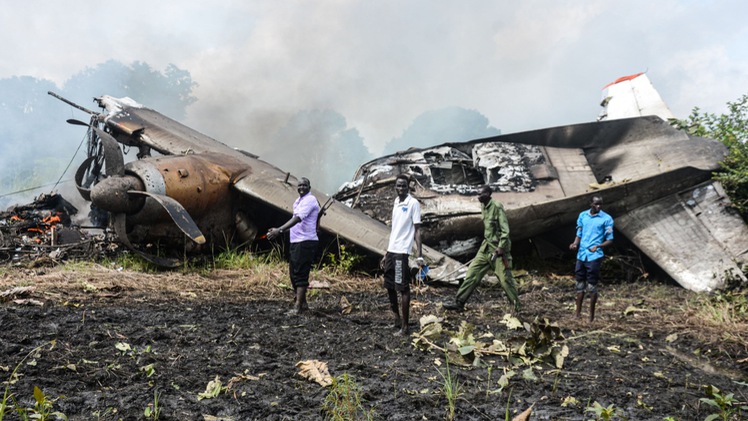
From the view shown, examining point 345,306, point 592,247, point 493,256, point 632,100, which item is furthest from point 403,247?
point 632,100

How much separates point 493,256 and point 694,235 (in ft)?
16.3

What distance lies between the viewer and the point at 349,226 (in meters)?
8.99

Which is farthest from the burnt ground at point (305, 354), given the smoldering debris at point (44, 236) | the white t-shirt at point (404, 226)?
the smoldering debris at point (44, 236)

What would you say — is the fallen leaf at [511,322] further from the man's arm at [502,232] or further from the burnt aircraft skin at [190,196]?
the burnt aircraft skin at [190,196]

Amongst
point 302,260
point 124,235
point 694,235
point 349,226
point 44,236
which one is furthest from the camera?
point 44,236

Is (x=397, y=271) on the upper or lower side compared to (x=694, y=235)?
lower

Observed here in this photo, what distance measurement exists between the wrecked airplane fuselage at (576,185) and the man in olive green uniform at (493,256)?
2989 millimetres

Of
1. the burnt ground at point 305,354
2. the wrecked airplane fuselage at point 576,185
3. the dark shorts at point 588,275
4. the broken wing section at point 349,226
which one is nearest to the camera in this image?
the burnt ground at point 305,354

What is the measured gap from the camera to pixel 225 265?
859 cm

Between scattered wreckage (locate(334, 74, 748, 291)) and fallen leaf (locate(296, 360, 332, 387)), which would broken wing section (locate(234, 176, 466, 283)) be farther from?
fallen leaf (locate(296, 360, 332, 387))

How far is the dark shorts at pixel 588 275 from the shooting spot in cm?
620

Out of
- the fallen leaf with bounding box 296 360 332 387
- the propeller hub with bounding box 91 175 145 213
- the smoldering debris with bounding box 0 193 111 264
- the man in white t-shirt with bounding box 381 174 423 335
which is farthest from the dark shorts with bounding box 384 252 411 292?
the smoldering debris with bounding box 0 193 111 264

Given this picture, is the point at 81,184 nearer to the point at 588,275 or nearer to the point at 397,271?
the point at 397,271

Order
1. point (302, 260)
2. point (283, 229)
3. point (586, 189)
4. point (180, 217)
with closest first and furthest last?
point (283, 229) < point (302, 260) < point (180, 217) < point (586, 189)
